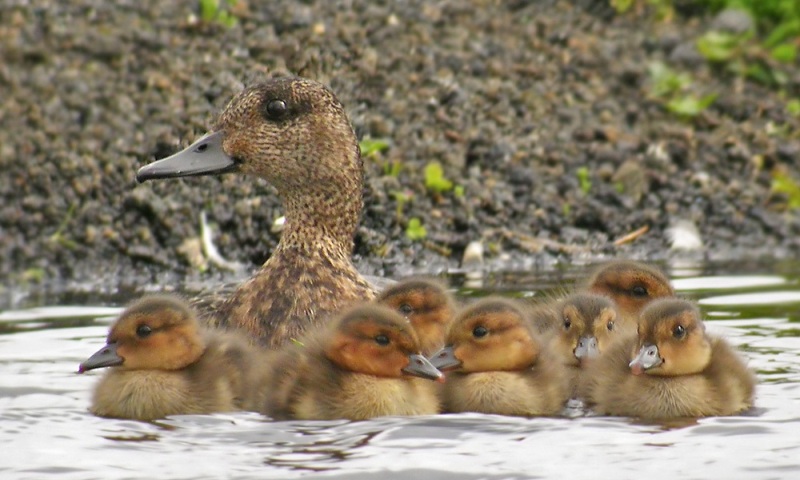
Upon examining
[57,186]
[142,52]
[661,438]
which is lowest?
[661,438]

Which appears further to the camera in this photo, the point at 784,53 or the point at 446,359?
the point at 784,53

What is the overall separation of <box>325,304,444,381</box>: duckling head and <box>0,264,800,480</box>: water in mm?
223

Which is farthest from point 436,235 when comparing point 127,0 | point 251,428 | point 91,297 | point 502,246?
point 251,428

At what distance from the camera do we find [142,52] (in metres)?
11.8

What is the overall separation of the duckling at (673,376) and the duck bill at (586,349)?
20 cm

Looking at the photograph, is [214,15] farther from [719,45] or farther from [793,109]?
[793,109]

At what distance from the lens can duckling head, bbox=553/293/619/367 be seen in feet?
21.2

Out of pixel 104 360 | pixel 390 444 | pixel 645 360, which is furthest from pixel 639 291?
pixel 104 360

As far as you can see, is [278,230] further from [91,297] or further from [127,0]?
[127,0]

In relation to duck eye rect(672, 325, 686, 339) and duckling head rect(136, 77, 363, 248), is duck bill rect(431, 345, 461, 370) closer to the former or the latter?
duck eye rect(672, 325, 686, 339)

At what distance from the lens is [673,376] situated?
6125 mm

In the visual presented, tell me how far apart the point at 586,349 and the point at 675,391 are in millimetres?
507

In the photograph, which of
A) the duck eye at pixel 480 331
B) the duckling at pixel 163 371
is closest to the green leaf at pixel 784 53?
the duck eye at pixel 480 331

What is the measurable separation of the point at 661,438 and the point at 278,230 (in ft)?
16.8
